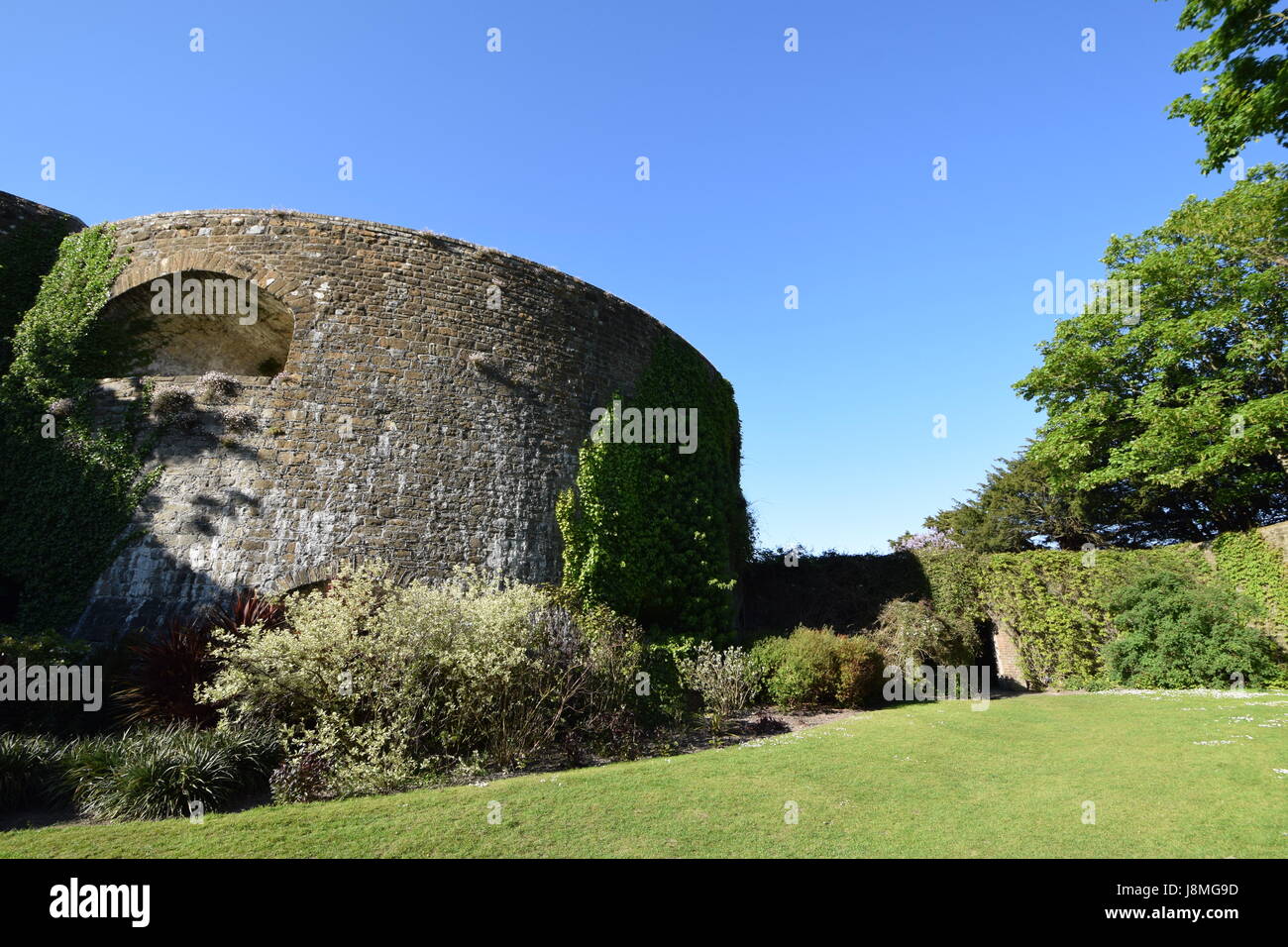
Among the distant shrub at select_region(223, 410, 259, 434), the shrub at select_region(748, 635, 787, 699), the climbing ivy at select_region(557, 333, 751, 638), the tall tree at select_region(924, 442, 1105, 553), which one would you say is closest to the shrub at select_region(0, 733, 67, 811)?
the distant shrub at select_region(223, 410, 259, 434)

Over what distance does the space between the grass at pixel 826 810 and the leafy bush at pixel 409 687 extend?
2.62 feet

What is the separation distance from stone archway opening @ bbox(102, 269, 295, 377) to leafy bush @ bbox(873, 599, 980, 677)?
13.3 m

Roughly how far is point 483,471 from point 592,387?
114 inches

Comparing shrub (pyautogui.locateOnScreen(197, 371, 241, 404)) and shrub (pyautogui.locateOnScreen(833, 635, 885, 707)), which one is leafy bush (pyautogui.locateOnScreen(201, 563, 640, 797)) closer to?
shrub (pyautogui.locateOnScreen(197, 371, 241, 404))

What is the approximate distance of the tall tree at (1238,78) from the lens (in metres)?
7.63

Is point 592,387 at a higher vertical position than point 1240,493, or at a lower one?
higher

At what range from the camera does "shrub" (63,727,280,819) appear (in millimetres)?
5898

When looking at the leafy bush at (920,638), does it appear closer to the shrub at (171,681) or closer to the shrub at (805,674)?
the shrub at (805,674)

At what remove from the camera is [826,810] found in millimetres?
5586

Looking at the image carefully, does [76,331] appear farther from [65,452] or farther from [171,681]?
[171,681]

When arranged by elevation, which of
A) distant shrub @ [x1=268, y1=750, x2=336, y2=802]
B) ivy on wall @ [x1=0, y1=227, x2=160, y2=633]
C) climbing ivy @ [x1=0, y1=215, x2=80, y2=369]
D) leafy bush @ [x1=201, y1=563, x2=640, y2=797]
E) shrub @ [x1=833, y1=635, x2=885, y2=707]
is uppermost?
climbing ivy @ [x1=0, y1=215, x2=80, y2=369]

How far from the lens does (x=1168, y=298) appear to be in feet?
60.1
